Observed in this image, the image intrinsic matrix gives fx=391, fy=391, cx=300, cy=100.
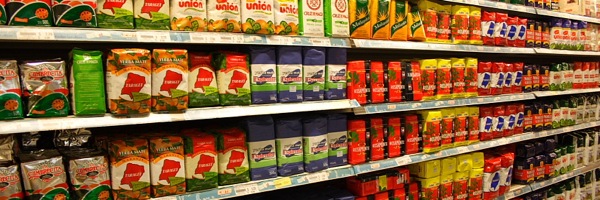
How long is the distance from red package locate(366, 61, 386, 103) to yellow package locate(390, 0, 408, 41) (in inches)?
7.9

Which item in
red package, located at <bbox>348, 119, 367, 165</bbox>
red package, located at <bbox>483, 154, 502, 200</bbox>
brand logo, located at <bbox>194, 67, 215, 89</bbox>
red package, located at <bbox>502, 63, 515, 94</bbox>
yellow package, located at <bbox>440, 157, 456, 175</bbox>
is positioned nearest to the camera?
brand logo, located at <bbox>194, 67, 215, 89</bbox>

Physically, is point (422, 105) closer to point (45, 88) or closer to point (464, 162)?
point (464, 162)

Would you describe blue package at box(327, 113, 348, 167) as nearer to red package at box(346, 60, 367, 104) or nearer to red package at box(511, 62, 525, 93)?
red package at box(346, 60, 367, 104)

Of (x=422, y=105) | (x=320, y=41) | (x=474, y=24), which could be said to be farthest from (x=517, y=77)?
(x=320, y=41)

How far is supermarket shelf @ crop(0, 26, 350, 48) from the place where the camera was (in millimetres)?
1251

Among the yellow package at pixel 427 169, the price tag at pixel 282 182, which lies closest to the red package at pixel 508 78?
the yellow package at pixel 427 169

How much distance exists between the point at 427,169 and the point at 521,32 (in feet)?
4.29

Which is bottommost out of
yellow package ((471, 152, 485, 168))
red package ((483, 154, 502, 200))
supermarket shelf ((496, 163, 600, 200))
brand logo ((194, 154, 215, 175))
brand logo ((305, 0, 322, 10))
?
supermarket shelf ((496, 163, 600, 200))

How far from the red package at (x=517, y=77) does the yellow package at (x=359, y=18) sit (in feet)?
4.58

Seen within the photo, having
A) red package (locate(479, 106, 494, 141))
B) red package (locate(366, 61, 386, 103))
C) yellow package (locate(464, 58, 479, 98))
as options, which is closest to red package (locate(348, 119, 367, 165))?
red package (locate(366, 61, 386, 103))

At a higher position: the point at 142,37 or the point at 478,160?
the point at 142,37

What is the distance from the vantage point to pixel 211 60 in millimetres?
1687

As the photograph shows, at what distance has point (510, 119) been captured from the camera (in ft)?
9.14

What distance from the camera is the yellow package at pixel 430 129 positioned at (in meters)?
2.30
